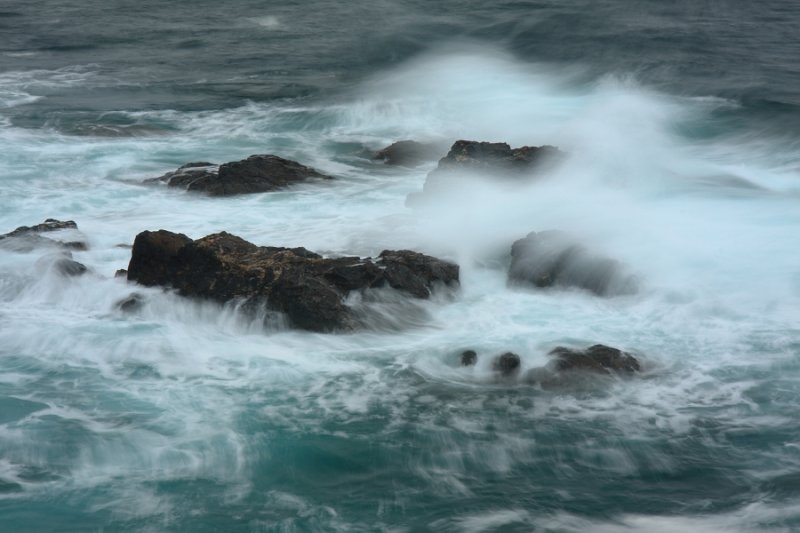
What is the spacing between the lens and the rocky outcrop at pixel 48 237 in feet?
40.8

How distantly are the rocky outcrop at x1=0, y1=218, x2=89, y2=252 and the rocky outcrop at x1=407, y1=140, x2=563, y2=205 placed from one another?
5092 mm

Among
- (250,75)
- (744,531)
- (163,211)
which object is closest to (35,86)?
(250,75)

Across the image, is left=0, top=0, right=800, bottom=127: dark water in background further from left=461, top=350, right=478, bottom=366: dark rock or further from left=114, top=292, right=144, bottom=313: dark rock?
left=461, top=350, right=478, bottom=366: dark rock

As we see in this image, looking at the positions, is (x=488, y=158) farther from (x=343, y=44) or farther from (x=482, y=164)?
(x=343, y=44)

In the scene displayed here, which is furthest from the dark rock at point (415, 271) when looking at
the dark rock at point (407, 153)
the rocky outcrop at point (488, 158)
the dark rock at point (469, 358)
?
the dark rock at point (407, 153)

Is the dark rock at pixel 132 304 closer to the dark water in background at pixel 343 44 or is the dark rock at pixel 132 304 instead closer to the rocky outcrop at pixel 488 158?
the rocky outcrop at pixel 488 158

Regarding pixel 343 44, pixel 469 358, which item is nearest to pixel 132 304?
pixel 469 358

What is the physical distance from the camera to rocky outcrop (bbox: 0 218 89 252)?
12.4 metres

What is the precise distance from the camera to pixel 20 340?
10.5 m

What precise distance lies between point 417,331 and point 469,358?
927 millimetres

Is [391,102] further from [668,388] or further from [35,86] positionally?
[668,388]

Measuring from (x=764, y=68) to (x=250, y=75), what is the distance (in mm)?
13226

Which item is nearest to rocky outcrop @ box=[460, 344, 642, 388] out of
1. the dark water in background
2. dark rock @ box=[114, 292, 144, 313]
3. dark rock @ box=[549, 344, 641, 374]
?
dark rock @ box=[549, 344, 641, 374]

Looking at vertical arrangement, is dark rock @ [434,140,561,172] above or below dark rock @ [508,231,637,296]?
above
